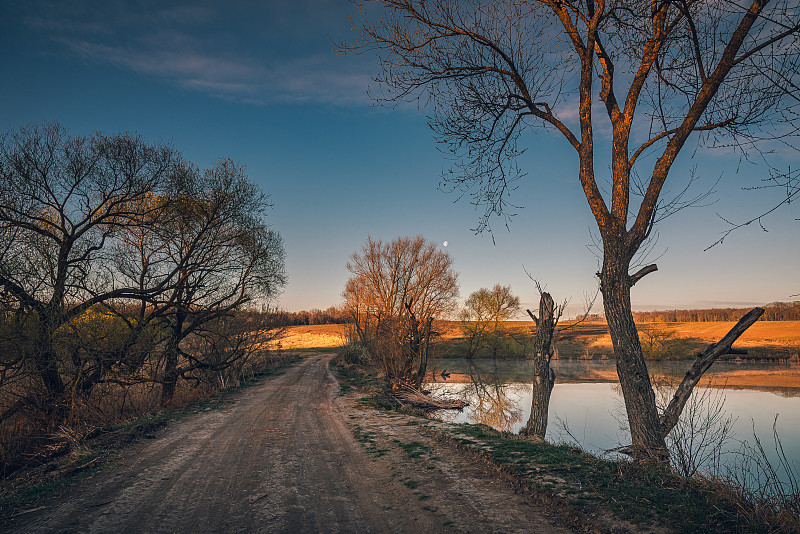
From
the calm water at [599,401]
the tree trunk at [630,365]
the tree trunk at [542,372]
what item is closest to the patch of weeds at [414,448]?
the calm water at [599,401]

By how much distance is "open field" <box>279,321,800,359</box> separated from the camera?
114 ft

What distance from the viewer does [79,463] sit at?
6641 millimetres

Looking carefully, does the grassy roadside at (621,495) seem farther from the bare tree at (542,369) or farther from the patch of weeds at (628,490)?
the bare tree at (542,369)

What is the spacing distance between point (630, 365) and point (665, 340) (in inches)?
1589

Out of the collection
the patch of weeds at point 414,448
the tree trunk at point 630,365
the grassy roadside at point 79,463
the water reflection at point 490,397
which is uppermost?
the tree trunk at point 630,365

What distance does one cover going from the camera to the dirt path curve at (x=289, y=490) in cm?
426

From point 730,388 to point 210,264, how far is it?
26.4 metres

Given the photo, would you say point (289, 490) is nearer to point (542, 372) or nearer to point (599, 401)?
point (542, 372)

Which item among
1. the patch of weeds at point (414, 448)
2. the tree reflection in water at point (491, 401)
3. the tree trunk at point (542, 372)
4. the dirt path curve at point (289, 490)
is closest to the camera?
the dirt path curve at point (289, 490)

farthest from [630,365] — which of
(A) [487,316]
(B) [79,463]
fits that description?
(A) [487,316]

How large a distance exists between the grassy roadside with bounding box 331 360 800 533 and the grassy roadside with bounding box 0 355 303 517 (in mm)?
6191

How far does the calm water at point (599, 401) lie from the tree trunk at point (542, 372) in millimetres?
555

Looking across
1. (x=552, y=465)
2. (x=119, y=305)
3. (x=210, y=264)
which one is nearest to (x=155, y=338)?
(x=119, y=305)

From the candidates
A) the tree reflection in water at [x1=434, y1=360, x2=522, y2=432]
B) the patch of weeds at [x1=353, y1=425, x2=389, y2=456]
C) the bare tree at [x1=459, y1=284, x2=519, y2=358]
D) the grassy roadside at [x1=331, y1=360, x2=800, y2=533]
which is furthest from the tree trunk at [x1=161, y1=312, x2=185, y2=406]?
the bare tree at [x1=459, y1=284, x2=519, y2=358]
